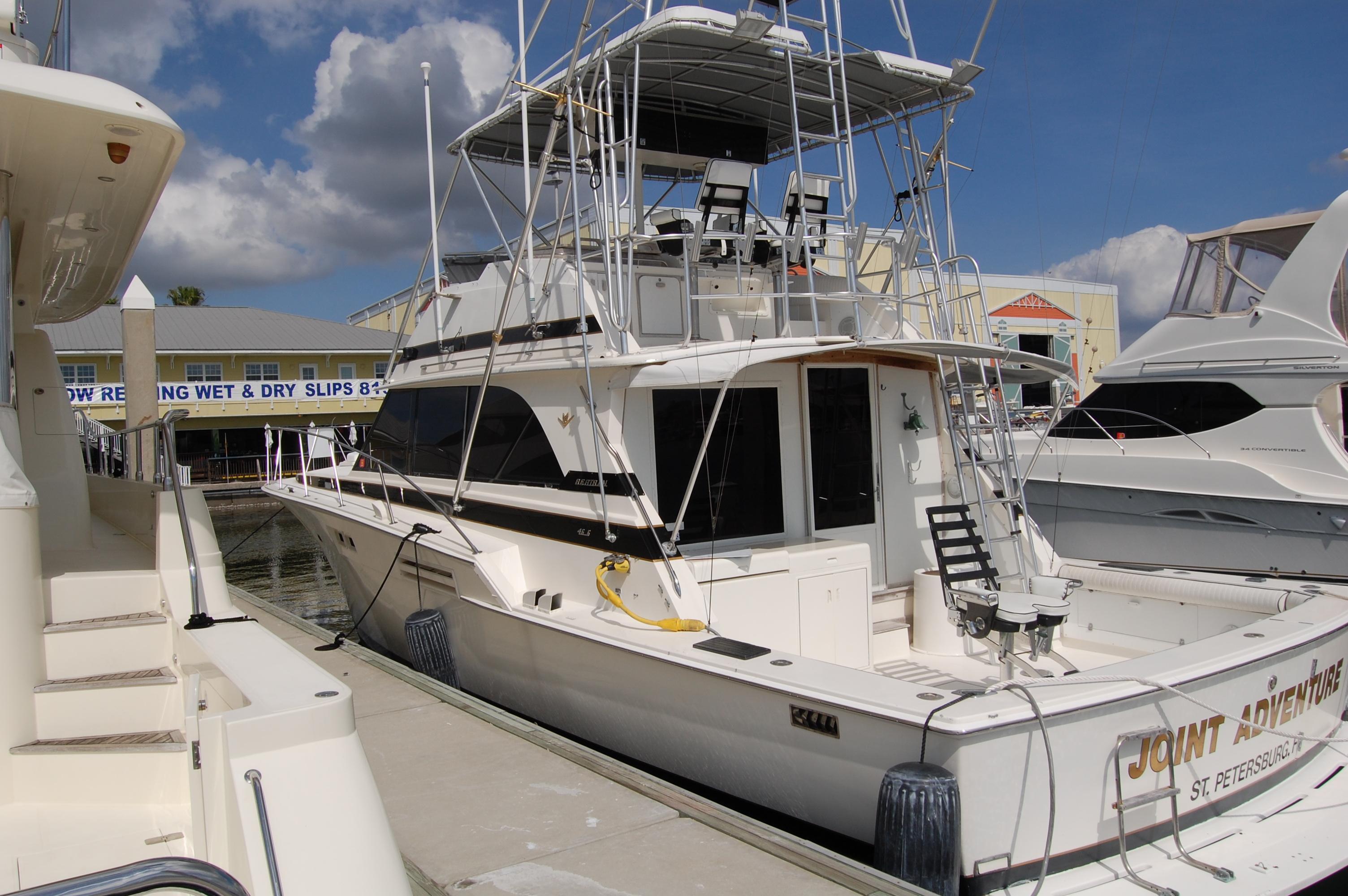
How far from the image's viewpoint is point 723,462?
18.0ft

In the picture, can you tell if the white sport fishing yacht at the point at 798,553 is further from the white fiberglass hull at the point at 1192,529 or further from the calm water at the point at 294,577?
the white fiberglass hull at the point at 1192,529

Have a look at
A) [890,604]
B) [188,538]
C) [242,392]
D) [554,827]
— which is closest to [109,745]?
[188,538]

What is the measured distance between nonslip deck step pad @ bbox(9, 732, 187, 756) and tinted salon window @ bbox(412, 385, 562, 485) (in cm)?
283

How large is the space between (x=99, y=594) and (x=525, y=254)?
346 cm

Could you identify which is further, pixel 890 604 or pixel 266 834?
pixel 890 604

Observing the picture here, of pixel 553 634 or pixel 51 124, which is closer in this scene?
pixel 51 124

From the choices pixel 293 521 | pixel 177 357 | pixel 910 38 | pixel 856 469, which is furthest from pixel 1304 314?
pixel 177 357

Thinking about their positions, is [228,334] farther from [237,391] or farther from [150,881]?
[150,881]

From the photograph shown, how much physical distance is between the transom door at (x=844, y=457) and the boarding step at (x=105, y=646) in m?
3.66

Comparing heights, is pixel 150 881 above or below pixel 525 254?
below

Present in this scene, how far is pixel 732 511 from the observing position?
5.52 metres

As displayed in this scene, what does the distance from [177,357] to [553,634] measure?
2704 cm

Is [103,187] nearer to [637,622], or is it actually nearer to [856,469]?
[637,622]

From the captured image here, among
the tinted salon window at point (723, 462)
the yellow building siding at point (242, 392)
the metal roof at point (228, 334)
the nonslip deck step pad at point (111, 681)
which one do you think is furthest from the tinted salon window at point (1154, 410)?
the metal roof at point (228, 334)
